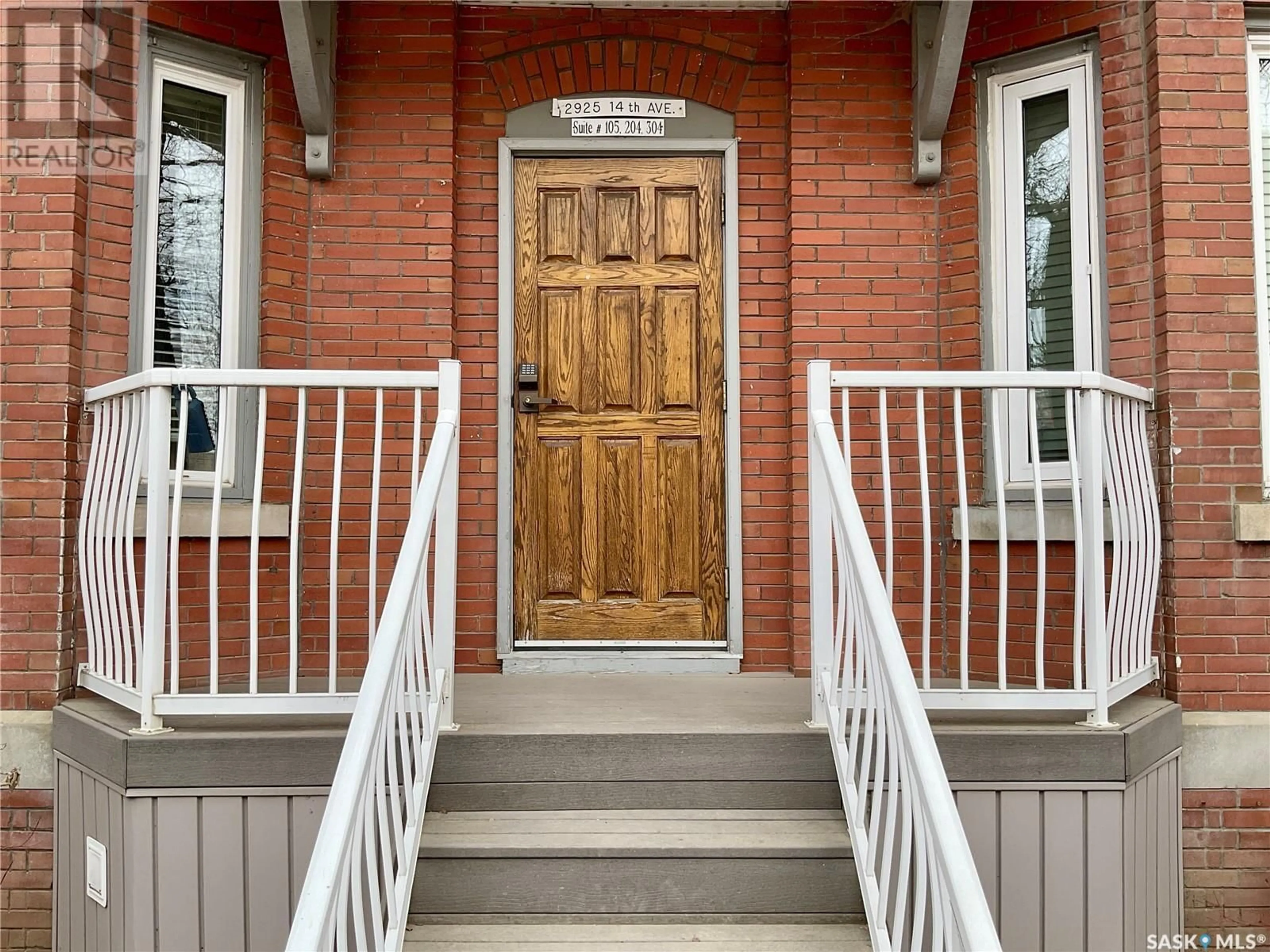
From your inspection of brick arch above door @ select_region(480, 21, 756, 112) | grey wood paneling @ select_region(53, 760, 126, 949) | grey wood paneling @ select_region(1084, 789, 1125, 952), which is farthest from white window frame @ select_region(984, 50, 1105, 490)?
grey wood paneling @ select_region(53, 760, 126, 949)

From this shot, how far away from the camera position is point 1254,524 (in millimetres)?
3373

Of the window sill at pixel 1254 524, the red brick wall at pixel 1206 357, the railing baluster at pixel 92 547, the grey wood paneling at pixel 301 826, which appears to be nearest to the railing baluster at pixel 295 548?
the grey wood paneling at pixel 301 826

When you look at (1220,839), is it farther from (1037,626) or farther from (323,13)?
(323,13)

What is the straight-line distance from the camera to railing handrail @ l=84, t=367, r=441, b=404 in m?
2.78

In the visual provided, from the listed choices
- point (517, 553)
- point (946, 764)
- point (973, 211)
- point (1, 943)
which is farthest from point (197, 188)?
point (946, 764)

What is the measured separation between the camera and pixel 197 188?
3.91m

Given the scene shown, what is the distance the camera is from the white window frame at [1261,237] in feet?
11.5

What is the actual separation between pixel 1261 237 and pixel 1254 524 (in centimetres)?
110

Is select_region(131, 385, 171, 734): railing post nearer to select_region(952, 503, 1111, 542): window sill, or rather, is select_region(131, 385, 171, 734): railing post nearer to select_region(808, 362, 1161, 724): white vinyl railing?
select_region(808, 362, 1161, 724): white vinyl railing

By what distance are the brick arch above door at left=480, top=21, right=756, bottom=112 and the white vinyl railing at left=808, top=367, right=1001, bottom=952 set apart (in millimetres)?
2030

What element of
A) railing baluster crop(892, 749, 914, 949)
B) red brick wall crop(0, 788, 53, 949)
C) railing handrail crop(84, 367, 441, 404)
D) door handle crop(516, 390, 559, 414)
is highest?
door handle crop(516, 390, 559, 414)

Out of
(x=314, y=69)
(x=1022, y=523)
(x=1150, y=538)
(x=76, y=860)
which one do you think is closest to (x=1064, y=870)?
(x=1150, y=538)

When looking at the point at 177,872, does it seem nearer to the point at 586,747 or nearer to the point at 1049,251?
the point at 586,747

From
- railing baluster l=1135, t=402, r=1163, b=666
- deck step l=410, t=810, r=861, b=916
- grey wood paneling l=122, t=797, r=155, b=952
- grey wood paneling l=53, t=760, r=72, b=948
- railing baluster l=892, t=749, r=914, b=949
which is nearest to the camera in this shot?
railing baluster l=892, t=749, r=914, b=949
